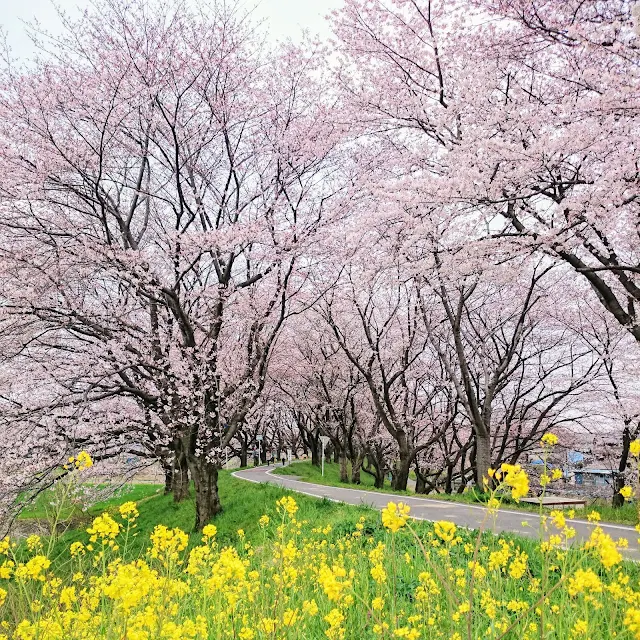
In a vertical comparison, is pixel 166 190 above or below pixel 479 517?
above

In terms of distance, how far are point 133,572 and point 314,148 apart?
37.7 ft

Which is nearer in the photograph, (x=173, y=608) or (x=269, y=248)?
(x=173, y=608)

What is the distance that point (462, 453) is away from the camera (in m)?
23.1

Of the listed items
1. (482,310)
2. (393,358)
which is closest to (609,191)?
(482,310)

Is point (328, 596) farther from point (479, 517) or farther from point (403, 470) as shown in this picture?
point (403, 470)

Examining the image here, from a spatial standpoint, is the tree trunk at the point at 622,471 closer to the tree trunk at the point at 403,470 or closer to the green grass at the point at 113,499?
the tree trunk at the point at 403,470

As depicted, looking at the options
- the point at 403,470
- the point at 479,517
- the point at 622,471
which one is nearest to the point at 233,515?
the point at 479,517

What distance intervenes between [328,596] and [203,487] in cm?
1063

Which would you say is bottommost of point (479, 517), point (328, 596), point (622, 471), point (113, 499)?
point (113, 499)

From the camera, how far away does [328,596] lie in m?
3.13

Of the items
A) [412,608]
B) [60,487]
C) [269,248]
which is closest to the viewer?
[60,487]

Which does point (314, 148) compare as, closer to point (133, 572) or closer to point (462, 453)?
point (133, 572)

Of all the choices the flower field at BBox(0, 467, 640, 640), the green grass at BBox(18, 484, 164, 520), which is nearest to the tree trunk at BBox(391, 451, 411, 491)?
the green grass at BBox(18, 484, 164, 520)

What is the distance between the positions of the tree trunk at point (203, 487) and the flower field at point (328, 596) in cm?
707
